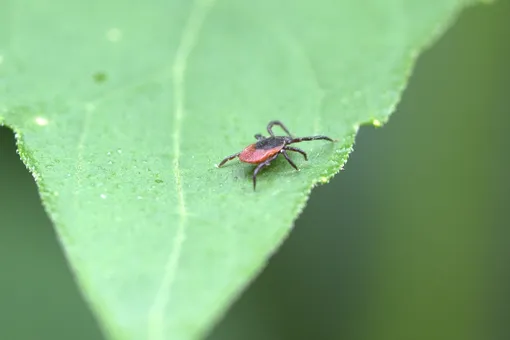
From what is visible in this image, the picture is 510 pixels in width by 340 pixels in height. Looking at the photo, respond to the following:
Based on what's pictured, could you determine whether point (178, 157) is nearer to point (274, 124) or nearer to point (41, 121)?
point (274, 124)

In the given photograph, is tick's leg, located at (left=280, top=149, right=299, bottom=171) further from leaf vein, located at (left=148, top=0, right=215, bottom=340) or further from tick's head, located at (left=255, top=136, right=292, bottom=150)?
leaf vein, located at (left=148, top=0, right=215, bottom=340)

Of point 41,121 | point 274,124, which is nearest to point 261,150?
point 274,124

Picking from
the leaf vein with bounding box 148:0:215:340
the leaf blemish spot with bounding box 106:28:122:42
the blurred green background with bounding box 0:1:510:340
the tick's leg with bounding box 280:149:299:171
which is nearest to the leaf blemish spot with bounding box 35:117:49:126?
the leaf vein with bounding box 148:0:215:340

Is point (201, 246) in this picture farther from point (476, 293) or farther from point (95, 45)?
point (476, 293)

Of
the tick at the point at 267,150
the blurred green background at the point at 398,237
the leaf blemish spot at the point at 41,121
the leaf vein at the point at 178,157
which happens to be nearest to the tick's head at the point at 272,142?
the tick at the point at 267,150

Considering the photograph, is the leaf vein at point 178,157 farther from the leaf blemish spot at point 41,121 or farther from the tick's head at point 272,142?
the leaf blemish spot at point 41,121

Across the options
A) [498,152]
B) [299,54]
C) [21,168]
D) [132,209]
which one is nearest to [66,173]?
[132,209]
